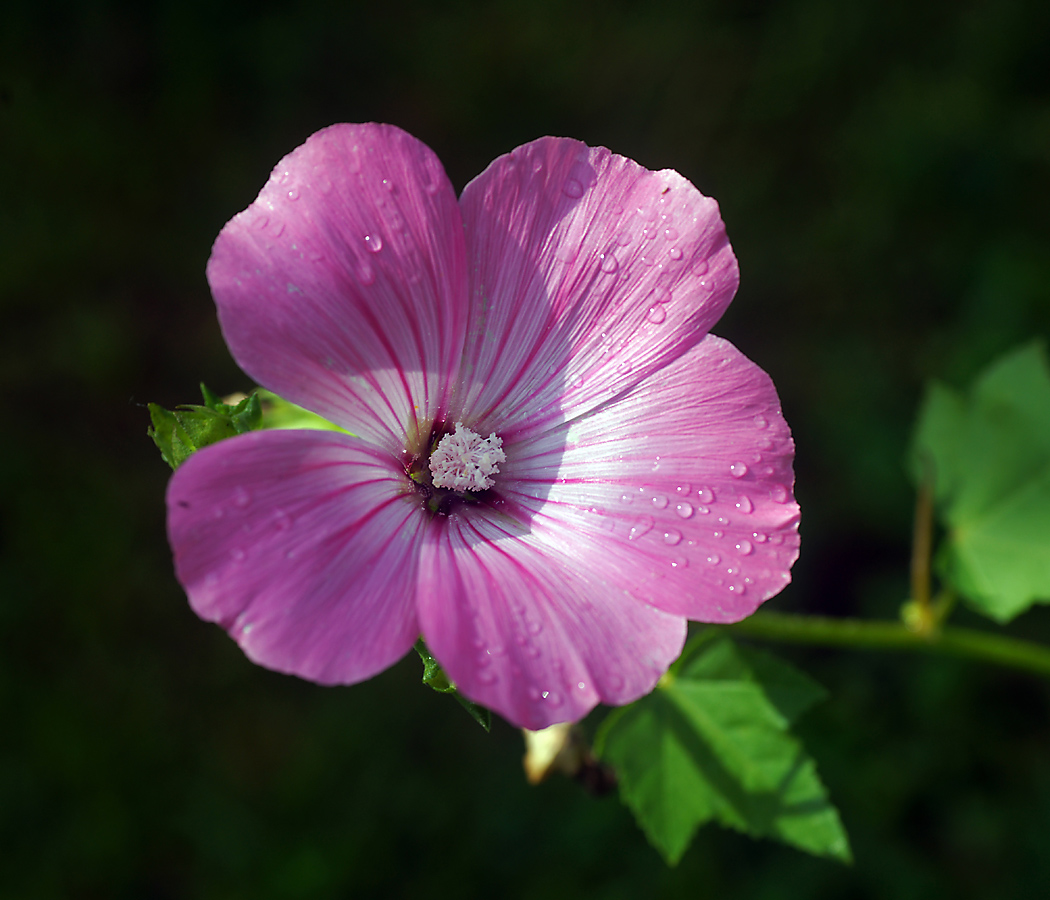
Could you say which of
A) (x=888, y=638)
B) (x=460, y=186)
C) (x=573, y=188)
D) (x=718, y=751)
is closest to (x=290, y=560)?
(x=573, y=188)

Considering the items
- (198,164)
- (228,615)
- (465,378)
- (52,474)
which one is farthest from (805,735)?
(198,164)

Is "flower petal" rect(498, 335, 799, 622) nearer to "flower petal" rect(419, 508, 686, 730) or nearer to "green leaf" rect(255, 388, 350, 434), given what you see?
"flower petal" rect(419, 508, 686, 730)

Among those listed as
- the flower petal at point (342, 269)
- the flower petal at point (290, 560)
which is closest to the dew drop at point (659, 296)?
the flower petal at point (342, 269)

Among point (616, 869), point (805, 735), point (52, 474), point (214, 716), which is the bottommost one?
point (616, 869)

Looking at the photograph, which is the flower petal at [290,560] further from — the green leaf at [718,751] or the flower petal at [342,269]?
→ the green leaf at [718,751]

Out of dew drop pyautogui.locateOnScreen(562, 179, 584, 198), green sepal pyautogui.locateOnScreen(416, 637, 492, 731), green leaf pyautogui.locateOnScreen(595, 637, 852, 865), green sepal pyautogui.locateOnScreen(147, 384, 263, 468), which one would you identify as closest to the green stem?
green leaf pyautogui.locateOnScreen(595, 637, 852, 865)

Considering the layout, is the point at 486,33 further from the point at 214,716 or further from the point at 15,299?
the point at 214,716
